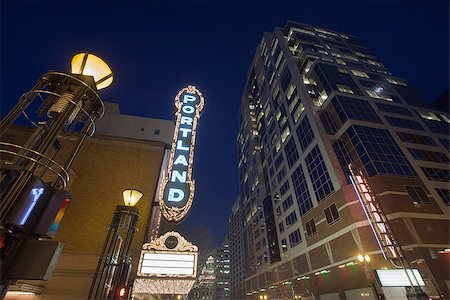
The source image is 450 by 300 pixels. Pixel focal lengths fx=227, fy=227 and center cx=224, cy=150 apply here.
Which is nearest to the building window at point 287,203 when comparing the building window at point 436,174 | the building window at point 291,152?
the building window at point 291,152

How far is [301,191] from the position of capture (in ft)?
136

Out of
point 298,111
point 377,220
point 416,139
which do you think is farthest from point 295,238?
point 416,139

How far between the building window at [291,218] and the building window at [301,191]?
8.60 ft

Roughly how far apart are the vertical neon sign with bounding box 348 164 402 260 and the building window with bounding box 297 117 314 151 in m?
13.2

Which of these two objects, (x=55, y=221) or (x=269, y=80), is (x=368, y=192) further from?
(x=269, y=80)

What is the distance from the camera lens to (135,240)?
16.0 meters

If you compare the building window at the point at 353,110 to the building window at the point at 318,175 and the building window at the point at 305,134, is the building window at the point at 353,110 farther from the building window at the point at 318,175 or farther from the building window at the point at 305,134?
the building window at the point at 318,175

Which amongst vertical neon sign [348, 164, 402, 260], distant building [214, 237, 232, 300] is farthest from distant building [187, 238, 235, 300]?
vertical neon sign [348, 164, 402, 260]

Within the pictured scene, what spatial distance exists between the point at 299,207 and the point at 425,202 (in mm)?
17791

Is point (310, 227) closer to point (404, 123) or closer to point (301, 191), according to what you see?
point (301, 191)

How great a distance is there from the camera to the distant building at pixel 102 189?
46.5ft

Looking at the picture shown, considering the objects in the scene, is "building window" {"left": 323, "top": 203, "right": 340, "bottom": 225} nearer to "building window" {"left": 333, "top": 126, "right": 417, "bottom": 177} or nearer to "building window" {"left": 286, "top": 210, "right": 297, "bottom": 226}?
"building window" {"left": 333, "top": 126, "right": 417, "bottom": 177}

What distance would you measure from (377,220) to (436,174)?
1581 cm

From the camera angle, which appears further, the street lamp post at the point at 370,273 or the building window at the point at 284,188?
the building window at the point at 284,188
